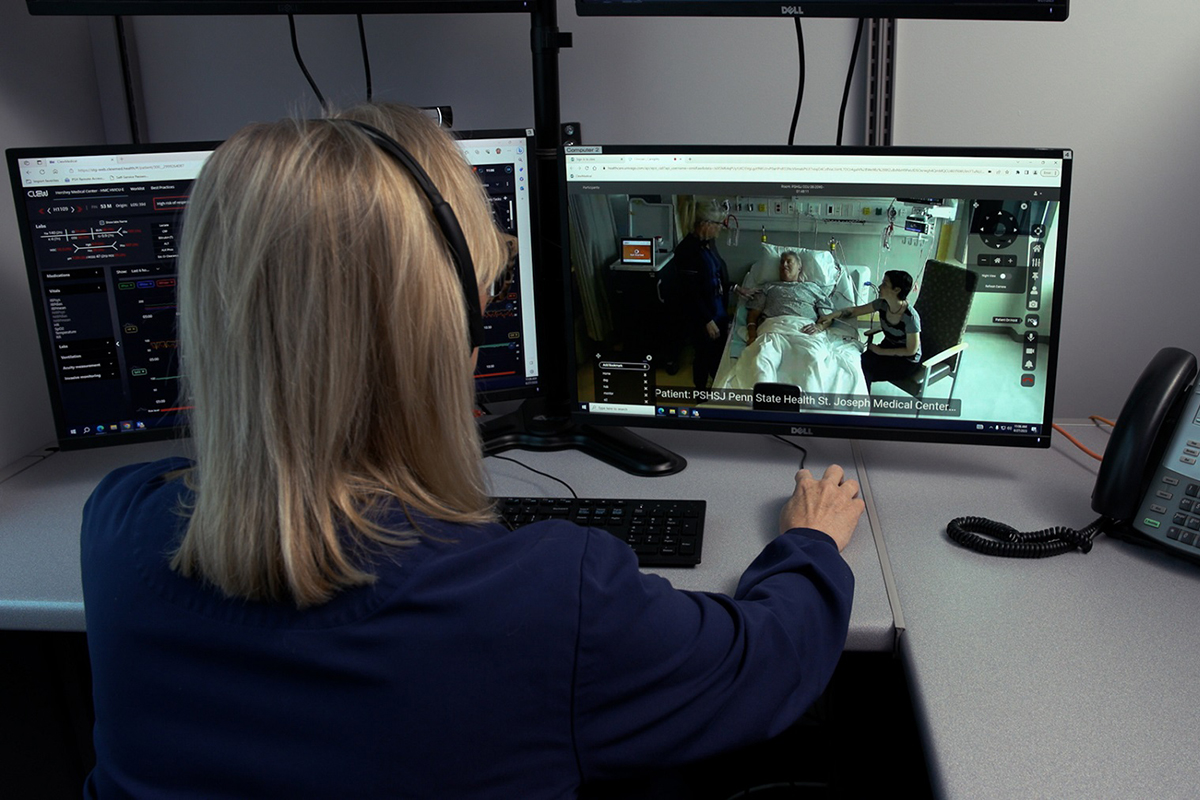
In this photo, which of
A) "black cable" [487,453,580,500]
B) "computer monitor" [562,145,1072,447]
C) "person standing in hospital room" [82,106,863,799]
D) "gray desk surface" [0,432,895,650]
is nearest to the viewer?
"person standing in hospital room" [82,106,863,799]

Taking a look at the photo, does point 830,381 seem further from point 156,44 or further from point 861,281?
point 156,44

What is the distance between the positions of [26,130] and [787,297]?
3.88 feet

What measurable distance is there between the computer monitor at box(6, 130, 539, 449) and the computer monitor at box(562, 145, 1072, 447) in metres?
0.12

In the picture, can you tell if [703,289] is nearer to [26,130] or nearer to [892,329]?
[892,329]

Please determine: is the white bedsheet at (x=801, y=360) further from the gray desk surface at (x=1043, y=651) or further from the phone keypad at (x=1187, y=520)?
the phone keypad at (x=1187, y=520)

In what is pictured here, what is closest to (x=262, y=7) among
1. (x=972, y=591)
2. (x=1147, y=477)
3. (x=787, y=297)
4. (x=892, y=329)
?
(x=787, y=297)

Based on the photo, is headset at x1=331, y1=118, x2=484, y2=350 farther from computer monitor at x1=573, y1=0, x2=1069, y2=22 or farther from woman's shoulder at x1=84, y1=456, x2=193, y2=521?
computer monitor at x1=573, y1=0, x2=1069, y2=22

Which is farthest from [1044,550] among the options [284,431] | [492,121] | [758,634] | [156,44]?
[156,44]

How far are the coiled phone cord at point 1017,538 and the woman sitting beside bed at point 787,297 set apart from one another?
12.9 inches

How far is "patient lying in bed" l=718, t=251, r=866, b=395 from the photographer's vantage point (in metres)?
1.25

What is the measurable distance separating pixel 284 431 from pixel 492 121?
1069 mm

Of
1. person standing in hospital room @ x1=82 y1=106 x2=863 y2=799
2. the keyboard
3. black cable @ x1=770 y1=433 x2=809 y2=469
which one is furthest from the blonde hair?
black cable @ x1=770 y1=433 x2=809 y2=469

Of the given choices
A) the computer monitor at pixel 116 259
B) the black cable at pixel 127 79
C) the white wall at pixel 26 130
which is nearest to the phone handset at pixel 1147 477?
the computer monitor at pixel 116 259

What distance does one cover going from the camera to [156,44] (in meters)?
1.62
